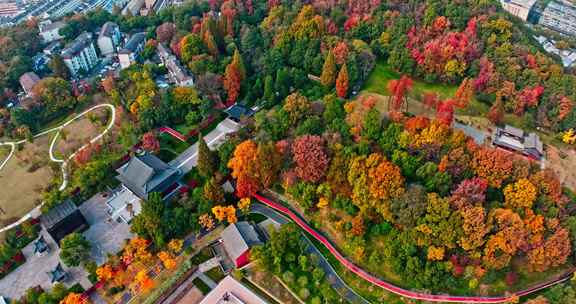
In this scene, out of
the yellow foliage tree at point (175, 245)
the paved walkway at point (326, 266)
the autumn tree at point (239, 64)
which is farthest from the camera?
the autumn tree at point (239, 64)

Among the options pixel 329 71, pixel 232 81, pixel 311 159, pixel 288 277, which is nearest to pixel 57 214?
pixel 288 277

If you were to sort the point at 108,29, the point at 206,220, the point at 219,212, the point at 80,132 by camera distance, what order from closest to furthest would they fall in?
the point at 206,220 < the point at 219,212 < the point at 80,132 < the point at 108,29

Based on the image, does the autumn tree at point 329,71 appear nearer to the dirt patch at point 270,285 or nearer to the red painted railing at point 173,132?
the red painted railing at point 173,132

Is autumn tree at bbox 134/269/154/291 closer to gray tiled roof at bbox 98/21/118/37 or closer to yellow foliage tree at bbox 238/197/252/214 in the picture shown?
yellow foliage tree at bbox 238/197/252/214

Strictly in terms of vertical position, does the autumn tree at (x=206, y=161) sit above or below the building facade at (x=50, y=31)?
below

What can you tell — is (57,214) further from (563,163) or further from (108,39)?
(563,163)

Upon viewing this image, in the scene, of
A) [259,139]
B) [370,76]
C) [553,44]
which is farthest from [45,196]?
[553,44]

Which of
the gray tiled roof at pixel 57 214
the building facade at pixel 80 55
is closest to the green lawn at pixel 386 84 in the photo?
the gray tiled roof at pixel 57 214
